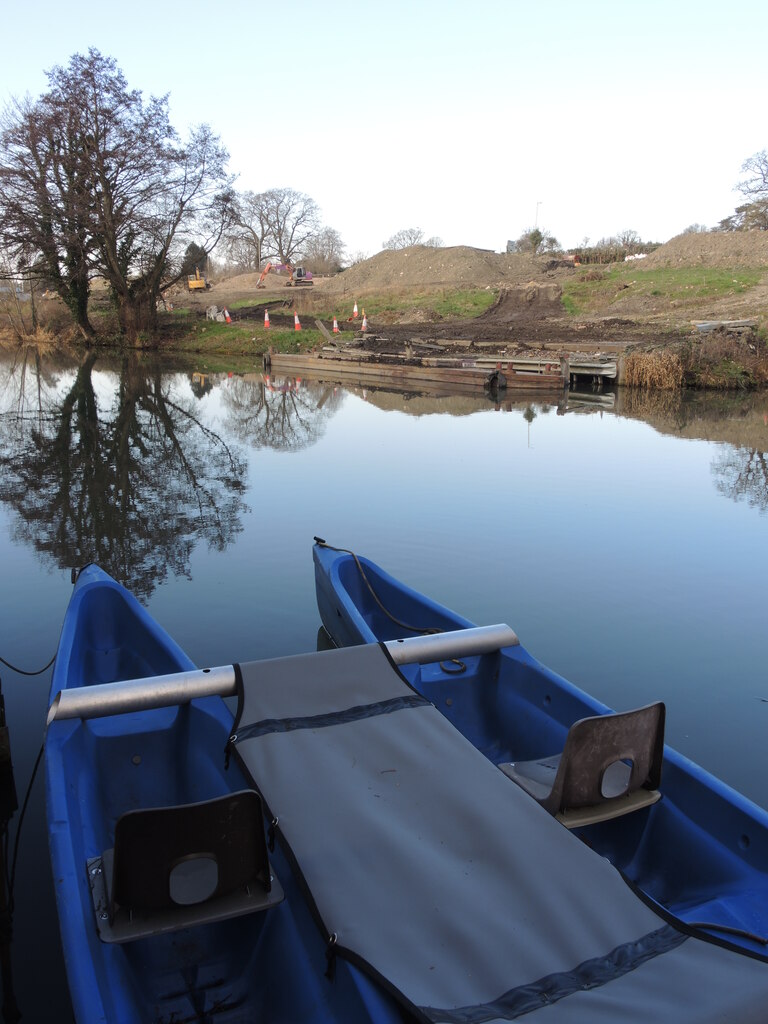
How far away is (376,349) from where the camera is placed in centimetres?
2688

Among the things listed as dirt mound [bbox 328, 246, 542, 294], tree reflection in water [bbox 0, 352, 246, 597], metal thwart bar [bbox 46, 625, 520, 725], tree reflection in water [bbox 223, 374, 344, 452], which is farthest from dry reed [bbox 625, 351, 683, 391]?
dirt mound [bbox 328, 246, 542, 294]

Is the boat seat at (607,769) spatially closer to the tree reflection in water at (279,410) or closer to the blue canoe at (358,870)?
the blue canoe at (358,870)

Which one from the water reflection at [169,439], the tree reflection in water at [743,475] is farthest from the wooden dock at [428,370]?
the tree reflection in water at [743,475]

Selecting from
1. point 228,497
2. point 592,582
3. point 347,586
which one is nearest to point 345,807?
point 347,586

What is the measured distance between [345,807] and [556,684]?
1.38 m

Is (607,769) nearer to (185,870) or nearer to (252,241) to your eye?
(185,870)

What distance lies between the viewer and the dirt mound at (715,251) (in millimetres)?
36688

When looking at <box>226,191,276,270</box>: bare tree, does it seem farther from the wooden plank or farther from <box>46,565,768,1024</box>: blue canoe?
<box>46,565,768,1024</box>: blue canoe

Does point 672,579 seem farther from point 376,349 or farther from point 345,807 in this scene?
point 376,349

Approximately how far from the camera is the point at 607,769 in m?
2.99

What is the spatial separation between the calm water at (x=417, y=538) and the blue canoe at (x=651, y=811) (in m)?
1.39

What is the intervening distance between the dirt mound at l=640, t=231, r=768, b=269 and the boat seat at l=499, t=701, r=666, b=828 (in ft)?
122

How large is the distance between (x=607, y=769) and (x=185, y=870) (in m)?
1.55

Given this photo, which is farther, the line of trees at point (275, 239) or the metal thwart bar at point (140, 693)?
the line of trees at point (275, 239)
